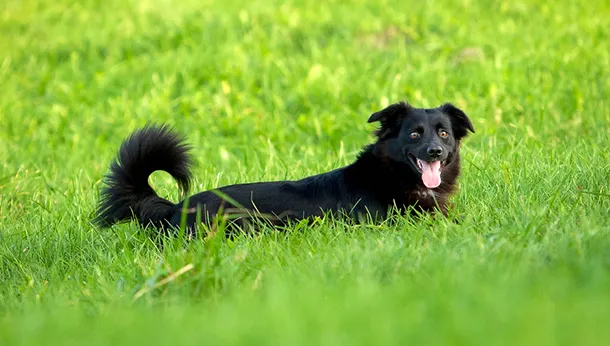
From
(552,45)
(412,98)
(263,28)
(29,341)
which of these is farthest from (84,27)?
(29,341)

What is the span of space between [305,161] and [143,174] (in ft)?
6.55

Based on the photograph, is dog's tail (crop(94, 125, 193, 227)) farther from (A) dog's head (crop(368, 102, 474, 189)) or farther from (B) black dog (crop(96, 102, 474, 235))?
(A) dog's head (crop(368, 102, 474, 189))

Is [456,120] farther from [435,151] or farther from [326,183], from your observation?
[326,183]

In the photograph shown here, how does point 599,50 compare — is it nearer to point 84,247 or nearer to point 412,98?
point 412,98

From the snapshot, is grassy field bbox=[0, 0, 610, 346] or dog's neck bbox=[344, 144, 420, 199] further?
dog's neck bbox=[344, 144, 420, 199]

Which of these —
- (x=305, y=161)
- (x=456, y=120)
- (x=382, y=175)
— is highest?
(x=456, y=120)

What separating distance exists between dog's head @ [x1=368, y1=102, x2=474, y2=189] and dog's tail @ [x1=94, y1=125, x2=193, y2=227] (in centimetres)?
123

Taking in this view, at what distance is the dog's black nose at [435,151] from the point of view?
15.0 ft

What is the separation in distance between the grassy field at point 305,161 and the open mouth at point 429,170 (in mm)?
229

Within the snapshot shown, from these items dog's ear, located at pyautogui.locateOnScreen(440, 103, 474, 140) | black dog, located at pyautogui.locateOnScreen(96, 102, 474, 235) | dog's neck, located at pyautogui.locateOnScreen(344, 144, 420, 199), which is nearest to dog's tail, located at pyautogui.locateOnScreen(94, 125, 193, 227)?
black dog, located at pyautogui.locateOnScreen(96, 102, 474, 235)

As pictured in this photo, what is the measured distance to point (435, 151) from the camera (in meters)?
4.58

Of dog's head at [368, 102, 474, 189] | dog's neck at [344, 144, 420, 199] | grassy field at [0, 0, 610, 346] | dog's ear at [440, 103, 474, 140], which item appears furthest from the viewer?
dog's ear at [440, 103, 474, 140]

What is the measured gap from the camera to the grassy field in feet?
8.27

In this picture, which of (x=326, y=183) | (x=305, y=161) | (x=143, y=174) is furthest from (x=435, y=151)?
(x=305, y=161)
